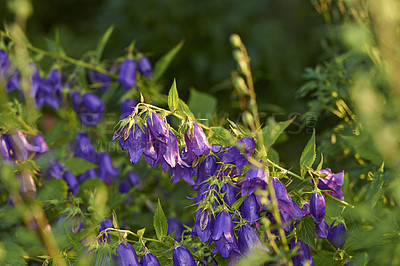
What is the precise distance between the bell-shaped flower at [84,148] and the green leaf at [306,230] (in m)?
1.13

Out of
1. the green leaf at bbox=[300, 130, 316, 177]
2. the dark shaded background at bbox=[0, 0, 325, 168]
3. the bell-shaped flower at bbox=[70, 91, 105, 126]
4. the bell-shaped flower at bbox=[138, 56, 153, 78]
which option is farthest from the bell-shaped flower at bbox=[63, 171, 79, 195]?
the dark shaded background at bbox=[0, 0, 325, 168]

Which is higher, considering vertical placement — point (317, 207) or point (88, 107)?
point (317, 207)

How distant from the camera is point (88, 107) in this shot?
211 centimetres

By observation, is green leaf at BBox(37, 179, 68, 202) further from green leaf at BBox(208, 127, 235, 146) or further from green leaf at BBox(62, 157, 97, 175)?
green leaf at BBox(208, 127, 235, 146)

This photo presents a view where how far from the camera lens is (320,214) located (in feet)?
4.06

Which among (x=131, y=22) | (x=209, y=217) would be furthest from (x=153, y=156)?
(x=131, y=22)

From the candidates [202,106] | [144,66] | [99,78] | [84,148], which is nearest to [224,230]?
[202,106]

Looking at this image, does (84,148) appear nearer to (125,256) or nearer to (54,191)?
(54,191)

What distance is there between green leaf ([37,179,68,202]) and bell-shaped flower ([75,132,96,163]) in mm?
344

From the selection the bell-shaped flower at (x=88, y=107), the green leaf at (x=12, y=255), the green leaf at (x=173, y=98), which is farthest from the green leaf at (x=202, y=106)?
the green leaf at (x=12, y=255)

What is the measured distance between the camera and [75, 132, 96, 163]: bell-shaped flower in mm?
2109

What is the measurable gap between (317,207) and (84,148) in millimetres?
1222

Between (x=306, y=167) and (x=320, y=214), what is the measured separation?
133 millimetres

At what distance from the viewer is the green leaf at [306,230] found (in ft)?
4.19
